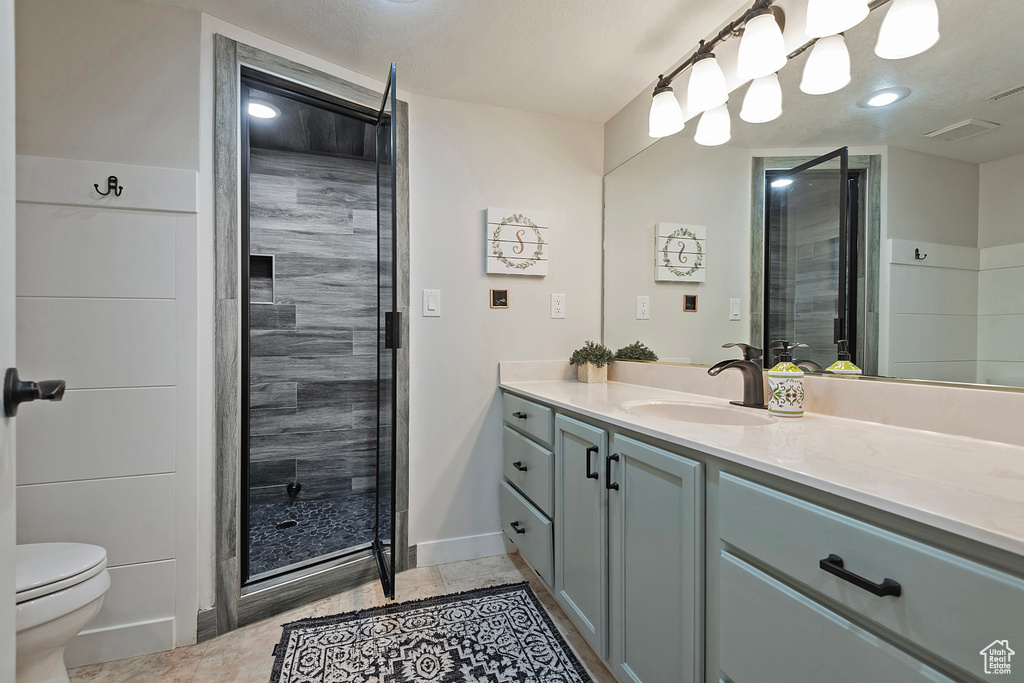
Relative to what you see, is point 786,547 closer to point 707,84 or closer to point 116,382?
point 707,84

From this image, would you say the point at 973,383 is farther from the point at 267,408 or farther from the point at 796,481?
the point at 267,408

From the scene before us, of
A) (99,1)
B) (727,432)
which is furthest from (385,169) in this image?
(727,432)

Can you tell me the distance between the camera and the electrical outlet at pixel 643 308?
2248mm

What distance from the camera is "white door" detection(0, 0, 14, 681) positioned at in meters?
0.69

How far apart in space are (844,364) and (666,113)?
1.15 meters

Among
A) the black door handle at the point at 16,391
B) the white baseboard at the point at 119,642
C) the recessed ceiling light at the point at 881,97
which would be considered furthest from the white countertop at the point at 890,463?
the white baseboard at the point at 119,642

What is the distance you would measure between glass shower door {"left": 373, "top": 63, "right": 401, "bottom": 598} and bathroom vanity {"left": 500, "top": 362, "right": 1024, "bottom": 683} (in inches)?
28.2

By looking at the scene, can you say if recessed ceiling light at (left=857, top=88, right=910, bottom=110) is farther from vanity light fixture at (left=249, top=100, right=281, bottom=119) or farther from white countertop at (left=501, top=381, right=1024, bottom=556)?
vanity light fixture at (left=249, top=100, right=281, bottom=119)

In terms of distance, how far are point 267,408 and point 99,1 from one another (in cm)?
207

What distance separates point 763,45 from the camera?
1.42 meters

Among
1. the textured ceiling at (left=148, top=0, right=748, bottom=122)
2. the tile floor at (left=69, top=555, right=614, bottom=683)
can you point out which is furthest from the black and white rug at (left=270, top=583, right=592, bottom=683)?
the textured ceiling at (left=148, top=0, right=748, bottom=122)

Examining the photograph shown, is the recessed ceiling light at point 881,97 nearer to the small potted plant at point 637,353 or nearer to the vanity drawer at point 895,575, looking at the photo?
the vanity drawer at point 895,575

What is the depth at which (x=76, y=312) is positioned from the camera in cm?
156

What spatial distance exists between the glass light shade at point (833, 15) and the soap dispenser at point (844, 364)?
32.4 inches
